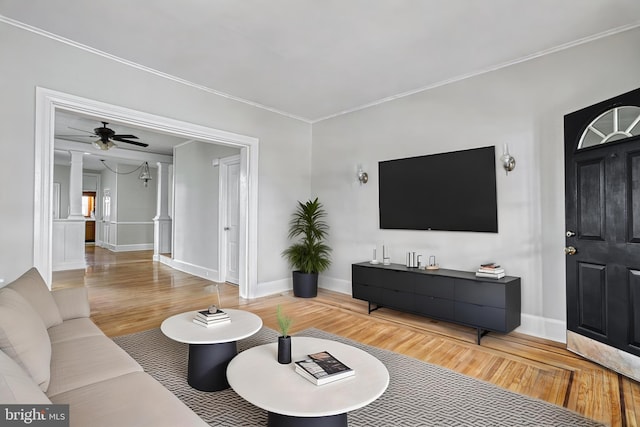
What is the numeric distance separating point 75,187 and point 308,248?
6.00 metres

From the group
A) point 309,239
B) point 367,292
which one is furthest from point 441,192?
point 309,239

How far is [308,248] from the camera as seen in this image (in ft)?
16.8

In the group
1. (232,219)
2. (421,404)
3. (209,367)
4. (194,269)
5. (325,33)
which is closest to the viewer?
(421,404)

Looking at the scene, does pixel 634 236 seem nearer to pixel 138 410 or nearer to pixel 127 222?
pixel 138 410

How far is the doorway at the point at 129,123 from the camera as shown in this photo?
9.92ft

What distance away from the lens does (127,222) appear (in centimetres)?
1045

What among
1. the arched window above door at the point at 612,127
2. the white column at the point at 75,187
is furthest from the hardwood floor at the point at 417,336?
the white column at the point at 75,187

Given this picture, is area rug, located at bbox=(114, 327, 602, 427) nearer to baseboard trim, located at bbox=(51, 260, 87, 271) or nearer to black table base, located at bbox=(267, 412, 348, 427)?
black table base, located at bbox=(267, 412, 348, 427)

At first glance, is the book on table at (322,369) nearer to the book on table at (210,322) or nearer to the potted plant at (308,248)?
the book on table at (210,322)

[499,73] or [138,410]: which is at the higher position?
[499,73]

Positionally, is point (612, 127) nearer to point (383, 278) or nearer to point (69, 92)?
point (383, 278)

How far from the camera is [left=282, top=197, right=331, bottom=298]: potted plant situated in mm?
4953

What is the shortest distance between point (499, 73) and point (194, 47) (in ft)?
10.3

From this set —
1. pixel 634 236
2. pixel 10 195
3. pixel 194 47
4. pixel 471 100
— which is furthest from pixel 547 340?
pixel 10 195
